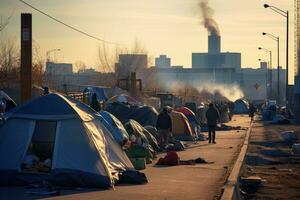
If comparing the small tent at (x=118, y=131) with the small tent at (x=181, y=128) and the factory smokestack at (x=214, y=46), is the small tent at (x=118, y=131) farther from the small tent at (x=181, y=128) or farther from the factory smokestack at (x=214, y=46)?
the factory smokestack at (x=214, y=46)

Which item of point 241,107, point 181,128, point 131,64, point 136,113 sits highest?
point 131,64

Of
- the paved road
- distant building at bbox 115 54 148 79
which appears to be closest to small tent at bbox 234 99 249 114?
distant building at bbox 115 54 148 79

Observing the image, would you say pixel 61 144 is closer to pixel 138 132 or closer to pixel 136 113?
pixel 138 132

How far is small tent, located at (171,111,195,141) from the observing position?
38.3 metres

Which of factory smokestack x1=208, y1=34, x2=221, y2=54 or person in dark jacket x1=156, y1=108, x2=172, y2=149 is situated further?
factory smokestack x1=208, y1=34, x2=221, y2=54

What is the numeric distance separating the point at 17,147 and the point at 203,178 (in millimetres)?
4946

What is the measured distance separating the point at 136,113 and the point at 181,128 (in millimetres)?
4860

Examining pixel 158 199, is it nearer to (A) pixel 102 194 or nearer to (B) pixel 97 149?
(A) pixel 102 194

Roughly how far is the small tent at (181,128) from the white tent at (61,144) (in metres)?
19.6

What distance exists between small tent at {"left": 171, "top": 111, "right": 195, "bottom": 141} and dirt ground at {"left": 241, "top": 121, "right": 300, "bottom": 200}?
308 centimetres

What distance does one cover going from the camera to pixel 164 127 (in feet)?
98.7

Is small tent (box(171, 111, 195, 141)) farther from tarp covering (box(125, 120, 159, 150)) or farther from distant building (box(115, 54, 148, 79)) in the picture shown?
distant building (box(115, 54, 148, 79))

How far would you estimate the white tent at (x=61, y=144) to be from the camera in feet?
55.0

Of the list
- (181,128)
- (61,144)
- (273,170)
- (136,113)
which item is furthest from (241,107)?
(61,144)
